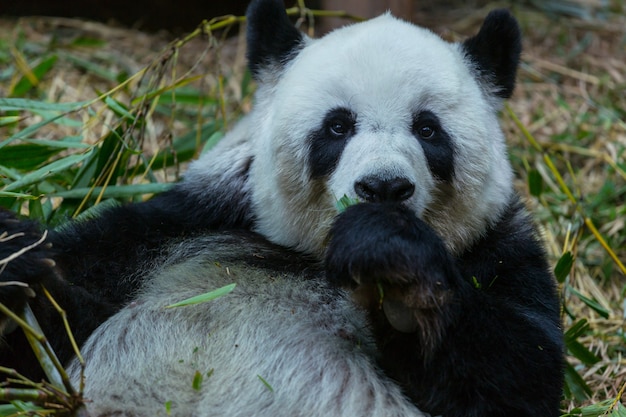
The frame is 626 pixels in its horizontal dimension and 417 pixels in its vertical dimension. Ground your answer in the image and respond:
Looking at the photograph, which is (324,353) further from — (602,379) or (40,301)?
(602,379)

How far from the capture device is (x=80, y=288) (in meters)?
3.98

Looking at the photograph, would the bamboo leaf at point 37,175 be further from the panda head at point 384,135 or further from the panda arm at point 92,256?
the panda head at point 384,135

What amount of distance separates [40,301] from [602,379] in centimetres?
315

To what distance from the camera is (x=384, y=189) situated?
11.5 feet

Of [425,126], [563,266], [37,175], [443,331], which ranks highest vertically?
[425,126]

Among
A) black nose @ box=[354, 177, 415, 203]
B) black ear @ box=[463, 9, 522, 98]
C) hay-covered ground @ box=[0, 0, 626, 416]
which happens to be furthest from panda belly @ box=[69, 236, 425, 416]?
black ear @ box=[463, 9, 522, 98]

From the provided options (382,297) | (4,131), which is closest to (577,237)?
(382,297)

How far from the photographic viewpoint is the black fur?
329 centimetres

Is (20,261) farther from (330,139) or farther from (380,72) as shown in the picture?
(380,72)

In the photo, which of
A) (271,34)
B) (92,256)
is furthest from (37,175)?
(271,34)

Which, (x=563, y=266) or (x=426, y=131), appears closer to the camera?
(x=426, y=131)

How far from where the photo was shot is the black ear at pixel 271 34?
446 cm

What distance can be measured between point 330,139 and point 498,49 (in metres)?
1.08

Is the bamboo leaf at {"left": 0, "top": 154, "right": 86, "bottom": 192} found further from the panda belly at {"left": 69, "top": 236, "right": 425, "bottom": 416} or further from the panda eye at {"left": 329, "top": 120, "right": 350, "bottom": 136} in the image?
the panda eye at {"left": 329, "top": 120, "right": 350, "bottom": 136}
